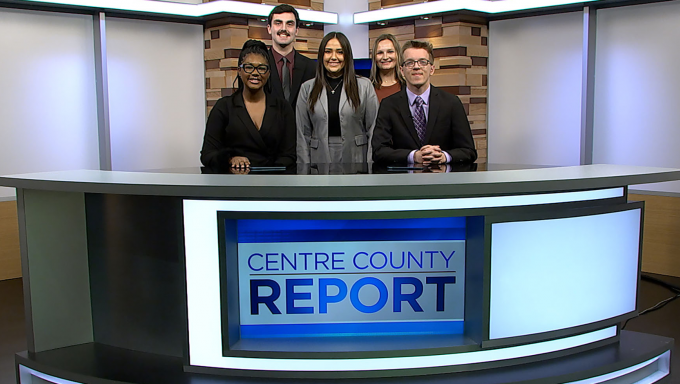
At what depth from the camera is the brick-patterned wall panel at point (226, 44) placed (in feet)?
16.3

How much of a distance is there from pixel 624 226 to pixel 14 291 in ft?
12.7

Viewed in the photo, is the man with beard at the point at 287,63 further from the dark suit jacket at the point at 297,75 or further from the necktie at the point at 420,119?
the necktie at the point at 420,119

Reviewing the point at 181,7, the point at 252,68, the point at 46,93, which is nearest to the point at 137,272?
the point at 252,68

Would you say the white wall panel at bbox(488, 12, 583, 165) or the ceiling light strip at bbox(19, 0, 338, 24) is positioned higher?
the ceiling light strip at bbox(19, 0, 338, 24)

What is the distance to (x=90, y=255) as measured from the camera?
2.58 m

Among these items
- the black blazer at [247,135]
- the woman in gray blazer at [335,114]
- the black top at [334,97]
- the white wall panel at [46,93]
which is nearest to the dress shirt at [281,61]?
the woman in gray blazer at [335,114]

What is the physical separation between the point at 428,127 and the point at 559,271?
1.24 meters

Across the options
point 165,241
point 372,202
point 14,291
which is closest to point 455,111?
point 372,202

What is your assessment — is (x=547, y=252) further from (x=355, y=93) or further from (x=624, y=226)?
(x=355, y=93)

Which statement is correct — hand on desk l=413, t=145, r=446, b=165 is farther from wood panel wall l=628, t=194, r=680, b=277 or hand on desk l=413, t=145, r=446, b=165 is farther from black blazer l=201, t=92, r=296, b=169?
wood panel wall l=628, t=194, r=680, b=277

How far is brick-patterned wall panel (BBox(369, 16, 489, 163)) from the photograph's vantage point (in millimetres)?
4961

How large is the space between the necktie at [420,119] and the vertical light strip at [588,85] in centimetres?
194

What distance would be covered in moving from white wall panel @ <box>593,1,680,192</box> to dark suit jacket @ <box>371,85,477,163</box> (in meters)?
1.88

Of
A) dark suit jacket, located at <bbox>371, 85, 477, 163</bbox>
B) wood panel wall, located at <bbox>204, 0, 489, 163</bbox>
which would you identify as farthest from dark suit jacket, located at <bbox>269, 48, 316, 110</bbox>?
wood panel wall, located at <bbox>204, 0, 489, 163</bbox>
